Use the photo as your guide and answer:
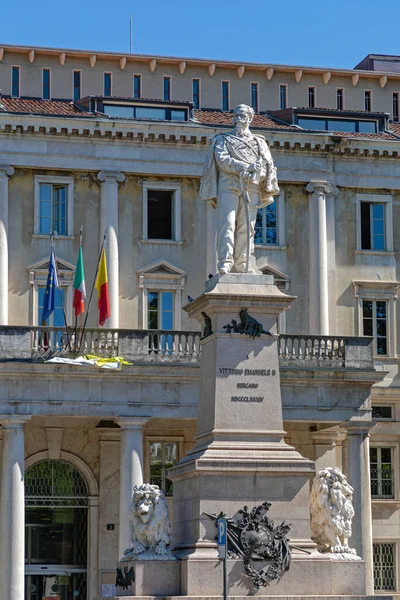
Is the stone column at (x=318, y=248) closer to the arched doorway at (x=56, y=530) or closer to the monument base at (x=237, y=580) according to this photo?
the arched doorway at (x=56, y=530)

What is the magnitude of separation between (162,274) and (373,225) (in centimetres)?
874

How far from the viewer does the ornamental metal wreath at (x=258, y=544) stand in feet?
104

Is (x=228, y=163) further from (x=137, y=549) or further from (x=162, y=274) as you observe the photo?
(x=162, y=274)

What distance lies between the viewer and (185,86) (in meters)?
75.3

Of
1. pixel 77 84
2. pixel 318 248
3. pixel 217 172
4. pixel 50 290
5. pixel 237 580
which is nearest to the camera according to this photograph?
pixel 237 580

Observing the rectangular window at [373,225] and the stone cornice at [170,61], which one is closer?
the rectangular window at [373,225]

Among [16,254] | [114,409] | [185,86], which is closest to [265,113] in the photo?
[185,86]

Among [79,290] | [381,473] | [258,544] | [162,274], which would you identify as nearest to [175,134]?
[162,274]

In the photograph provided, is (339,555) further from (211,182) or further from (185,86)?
(185,86)

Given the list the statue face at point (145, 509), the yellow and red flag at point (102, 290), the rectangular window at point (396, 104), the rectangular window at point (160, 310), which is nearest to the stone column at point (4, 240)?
the yellow and red flag at point (102, 290)

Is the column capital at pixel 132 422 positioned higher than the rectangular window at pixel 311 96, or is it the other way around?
the rectangular window at pixel 311 96

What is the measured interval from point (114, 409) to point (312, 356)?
7093mm

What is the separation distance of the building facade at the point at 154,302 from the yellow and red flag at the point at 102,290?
19.3 inches

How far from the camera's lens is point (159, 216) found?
217 feet
